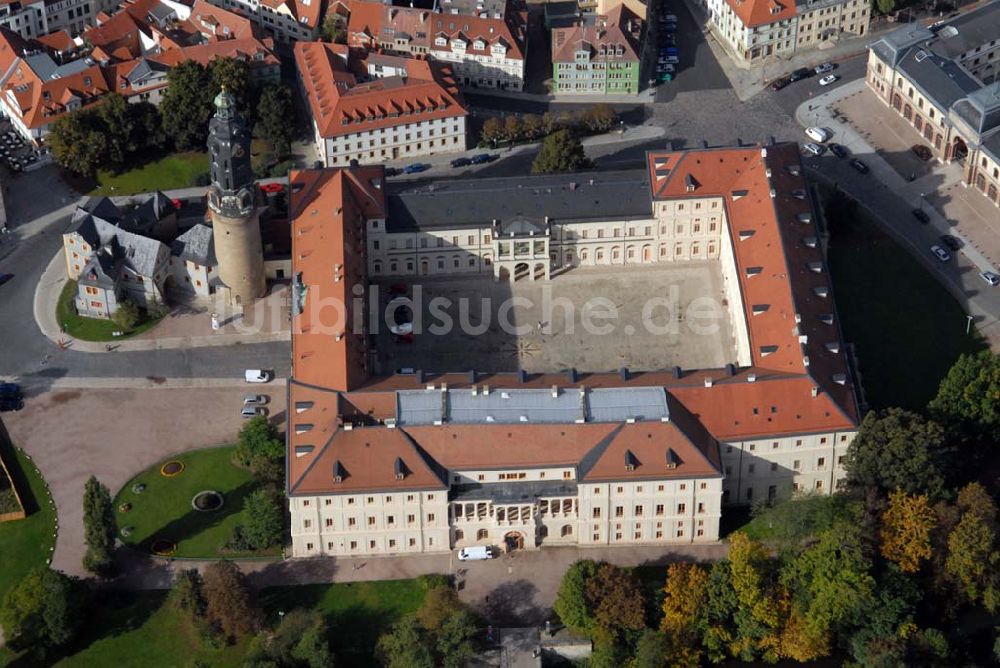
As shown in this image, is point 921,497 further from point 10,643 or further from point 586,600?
point 10,643

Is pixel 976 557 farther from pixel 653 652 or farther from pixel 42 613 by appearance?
pixel 42 613

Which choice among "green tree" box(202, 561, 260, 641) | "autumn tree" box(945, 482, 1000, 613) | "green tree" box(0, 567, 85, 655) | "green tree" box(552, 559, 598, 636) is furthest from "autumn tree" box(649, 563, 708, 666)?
"green tree" box(0, 567, 85, 655)

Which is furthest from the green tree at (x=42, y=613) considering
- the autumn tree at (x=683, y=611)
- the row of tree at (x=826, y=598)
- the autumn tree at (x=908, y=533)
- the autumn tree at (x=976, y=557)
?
the autumn tree at (x=976, y=557)

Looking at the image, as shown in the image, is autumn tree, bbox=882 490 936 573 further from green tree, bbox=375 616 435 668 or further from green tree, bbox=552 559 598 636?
green tree, bbox=375 616 435 668

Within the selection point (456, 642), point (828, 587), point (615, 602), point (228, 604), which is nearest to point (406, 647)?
point (456, 642)

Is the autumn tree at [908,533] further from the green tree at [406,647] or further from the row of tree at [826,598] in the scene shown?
the green tree at [406,647]

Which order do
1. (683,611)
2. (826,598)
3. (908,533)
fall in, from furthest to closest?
(908,533) → (683,611) → (826,598)
